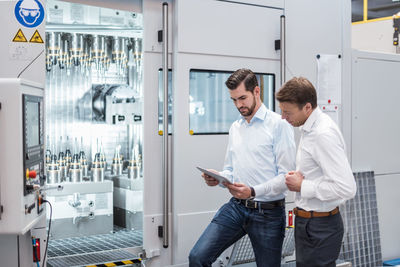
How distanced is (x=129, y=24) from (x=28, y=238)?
5.53 feet

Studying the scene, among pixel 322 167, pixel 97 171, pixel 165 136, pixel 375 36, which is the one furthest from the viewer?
pixel 375 36

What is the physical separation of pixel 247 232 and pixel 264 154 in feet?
1.47

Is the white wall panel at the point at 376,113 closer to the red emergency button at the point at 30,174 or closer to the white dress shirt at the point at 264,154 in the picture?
the white dress shirt at the point at 264,154

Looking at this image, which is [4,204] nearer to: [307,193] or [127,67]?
[307,193]

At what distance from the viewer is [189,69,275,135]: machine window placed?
→ 3.26 meters

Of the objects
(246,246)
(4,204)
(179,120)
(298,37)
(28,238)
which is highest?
(298,37)

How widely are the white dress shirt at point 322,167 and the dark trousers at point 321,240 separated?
65mm

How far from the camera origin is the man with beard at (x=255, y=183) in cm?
246

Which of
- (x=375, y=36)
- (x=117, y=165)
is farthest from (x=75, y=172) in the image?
(x=375, y=36)

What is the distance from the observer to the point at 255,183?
8.36ft

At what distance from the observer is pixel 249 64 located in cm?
345

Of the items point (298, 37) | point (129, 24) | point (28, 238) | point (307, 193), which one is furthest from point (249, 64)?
point (28, 238)

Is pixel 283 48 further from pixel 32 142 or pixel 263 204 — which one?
pixel 32 142

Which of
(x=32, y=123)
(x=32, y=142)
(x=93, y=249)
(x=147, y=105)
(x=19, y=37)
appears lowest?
(x=93, y=249)
